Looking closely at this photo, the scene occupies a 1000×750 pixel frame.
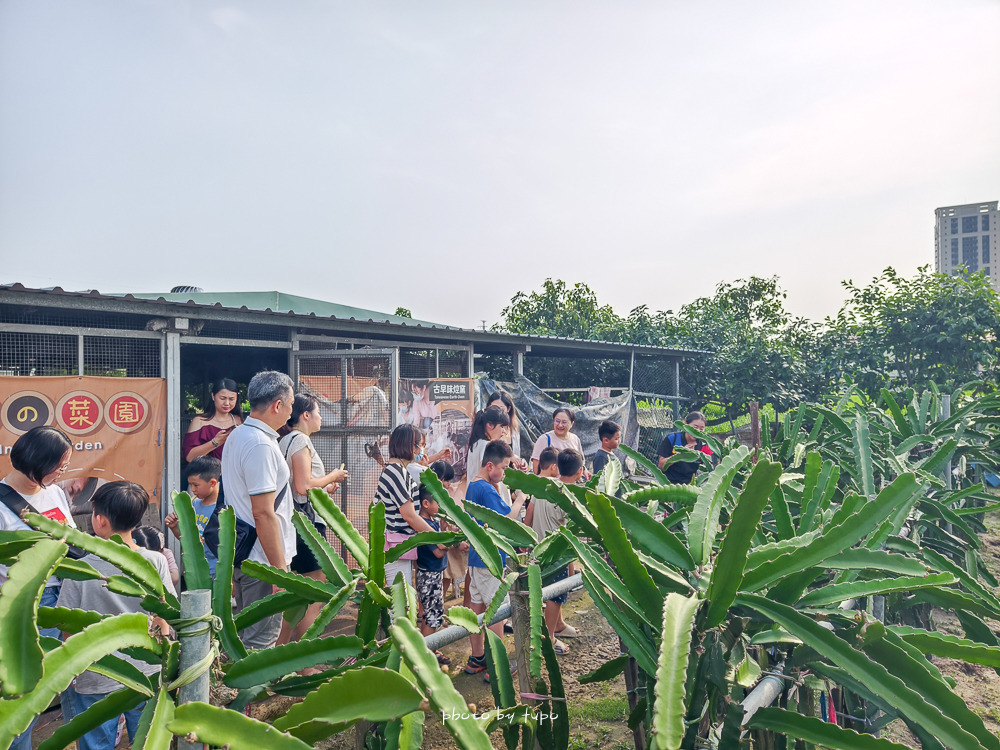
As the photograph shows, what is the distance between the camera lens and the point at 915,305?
10172 millimetres

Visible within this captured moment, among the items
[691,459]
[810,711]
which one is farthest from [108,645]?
[691,459]

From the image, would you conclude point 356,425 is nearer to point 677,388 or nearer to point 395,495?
point 395,495

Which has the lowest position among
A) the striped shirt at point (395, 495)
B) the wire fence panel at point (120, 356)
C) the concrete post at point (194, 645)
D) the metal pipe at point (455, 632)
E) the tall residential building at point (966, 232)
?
the striped shirt at point (395, 495)

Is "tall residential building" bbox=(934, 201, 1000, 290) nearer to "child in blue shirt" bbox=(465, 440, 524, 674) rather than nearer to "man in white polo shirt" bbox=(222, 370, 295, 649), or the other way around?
"child in blue shirt" bbox=(465, 440, 524, 674)

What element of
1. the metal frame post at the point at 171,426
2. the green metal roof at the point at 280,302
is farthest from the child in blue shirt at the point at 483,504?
the green metal roof at the point at 280,302

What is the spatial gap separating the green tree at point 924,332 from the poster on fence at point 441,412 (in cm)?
676

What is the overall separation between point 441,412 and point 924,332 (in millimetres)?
8208

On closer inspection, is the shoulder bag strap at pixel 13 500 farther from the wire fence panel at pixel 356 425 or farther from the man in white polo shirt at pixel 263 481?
the wire fence panel at pixel 356 425

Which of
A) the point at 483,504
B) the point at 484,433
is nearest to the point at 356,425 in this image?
the point at 484,433

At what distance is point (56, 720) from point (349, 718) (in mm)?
4026

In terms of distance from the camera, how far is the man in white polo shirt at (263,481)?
10.5ft

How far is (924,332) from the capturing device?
1002 cm

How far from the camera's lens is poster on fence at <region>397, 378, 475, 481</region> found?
260 inches

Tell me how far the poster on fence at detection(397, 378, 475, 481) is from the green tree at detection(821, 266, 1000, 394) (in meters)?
6.76
